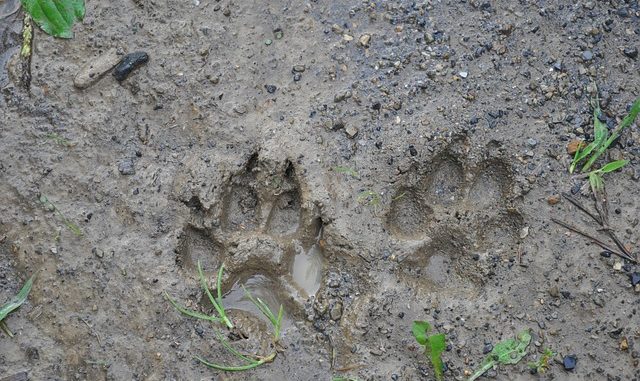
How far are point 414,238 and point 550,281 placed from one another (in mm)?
449

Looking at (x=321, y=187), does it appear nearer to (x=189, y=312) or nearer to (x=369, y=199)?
(x=369, y=199)

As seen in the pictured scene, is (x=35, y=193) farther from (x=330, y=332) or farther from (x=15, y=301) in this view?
(x=330, y=332)

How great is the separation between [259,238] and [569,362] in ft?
3.44

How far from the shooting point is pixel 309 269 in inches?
97.7

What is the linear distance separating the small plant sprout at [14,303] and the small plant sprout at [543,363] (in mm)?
1626

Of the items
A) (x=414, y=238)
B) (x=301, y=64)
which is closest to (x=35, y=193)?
(x=301, y=64)

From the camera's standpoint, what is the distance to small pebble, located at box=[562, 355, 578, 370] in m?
2.29

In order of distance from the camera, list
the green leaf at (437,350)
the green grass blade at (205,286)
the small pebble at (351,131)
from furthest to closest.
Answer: the small pebble at (351,131)
the green grass blade at (205,286)
the green leaf at (437,350)

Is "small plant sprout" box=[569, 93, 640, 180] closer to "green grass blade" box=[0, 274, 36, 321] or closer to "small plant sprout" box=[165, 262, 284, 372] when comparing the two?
"small plant sprout" box=[165, 262, 284, 372]

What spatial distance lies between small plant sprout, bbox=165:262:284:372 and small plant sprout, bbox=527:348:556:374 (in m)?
0.80

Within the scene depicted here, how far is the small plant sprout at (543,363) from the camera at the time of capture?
231 cm

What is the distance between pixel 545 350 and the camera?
7.63 feet

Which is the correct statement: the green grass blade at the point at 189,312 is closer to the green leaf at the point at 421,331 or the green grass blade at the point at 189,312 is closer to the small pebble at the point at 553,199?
the green leaf at the point at 421,331

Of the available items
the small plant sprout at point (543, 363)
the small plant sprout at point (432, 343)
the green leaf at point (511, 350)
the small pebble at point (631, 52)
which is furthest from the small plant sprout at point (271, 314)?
the small pebble at point (631, 52)
